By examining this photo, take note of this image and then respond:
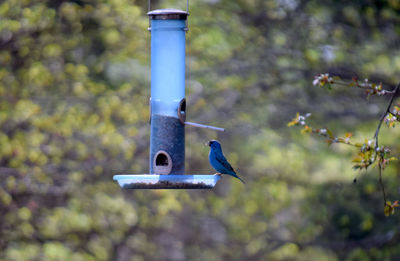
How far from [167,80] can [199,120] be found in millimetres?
→ 6175

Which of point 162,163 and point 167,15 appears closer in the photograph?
point 162,163

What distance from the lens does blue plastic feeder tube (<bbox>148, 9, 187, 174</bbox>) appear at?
6762 mm

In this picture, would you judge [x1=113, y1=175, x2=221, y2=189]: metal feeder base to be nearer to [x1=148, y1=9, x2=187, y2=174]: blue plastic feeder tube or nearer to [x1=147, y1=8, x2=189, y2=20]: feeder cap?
[x1=148, y1=9, x2=187, y2=174]: blue plastic feeder tube

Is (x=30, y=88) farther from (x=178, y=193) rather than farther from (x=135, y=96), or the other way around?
(x=178, y=193)

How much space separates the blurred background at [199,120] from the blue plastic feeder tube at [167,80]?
17.0 ft

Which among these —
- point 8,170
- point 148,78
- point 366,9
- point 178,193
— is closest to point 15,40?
point 8,170

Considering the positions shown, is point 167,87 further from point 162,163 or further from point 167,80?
point 162,163

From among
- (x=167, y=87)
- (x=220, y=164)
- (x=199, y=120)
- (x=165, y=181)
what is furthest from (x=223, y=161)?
(x=199, y=120)

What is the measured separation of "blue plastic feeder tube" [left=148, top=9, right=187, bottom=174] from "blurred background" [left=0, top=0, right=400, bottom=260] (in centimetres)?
519

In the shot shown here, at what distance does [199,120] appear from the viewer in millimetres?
13016

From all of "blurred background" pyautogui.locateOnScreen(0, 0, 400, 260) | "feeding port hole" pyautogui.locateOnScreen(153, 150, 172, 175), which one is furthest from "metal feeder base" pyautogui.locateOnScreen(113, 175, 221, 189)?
"blurred background" pyautogui.locateOnScreen(0, 0, 400, 260)

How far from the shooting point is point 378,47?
12086 mm

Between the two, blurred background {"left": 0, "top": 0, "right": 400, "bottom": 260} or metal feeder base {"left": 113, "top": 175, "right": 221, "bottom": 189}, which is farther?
blurred background {"left": 0, "top": 0, "right": 400, "bottom": 260}

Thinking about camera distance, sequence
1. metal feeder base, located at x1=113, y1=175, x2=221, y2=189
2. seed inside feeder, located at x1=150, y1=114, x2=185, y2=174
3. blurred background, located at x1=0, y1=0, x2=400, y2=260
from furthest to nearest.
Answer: blurred background, located at x1=0, y1=0, x2=400, y2=260
seed inside feeder, located at x1=150, y1=114, x2=185, y2=174
metal feeder base, located at x1=113, y1=175, x2=221, y2=189
